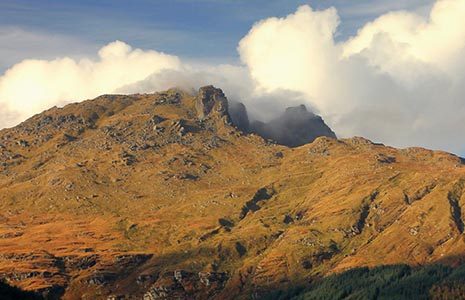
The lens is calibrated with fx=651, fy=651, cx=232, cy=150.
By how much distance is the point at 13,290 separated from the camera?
348 ft

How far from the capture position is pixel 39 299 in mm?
110688

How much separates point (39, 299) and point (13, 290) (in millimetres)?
6001
